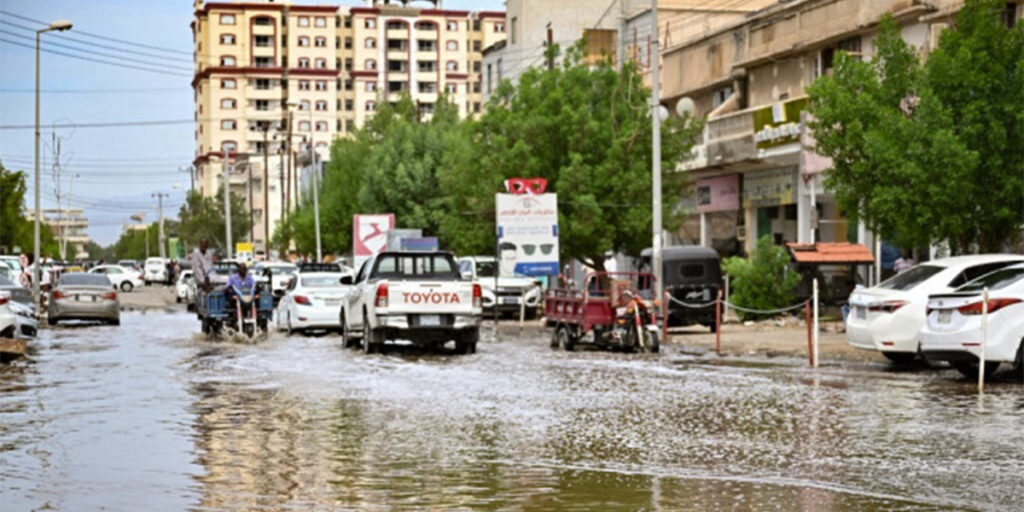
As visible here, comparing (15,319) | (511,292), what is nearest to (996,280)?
(15,319)

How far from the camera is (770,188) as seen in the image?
4731 cm

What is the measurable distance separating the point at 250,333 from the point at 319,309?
7.02 feet

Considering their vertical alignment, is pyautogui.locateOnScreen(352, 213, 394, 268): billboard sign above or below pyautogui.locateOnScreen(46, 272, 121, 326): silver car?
above

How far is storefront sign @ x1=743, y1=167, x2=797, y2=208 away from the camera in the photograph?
1793 inches

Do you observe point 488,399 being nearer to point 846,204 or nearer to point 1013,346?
point 1013,346

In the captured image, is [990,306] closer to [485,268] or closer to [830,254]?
[830,254]

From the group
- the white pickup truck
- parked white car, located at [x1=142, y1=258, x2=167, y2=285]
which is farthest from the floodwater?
parked white car, located at [x1=142, y1=258, x2=167, y2=285]

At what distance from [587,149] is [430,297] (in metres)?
20.8

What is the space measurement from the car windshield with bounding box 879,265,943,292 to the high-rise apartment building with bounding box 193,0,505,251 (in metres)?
165

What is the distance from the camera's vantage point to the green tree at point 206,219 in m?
144

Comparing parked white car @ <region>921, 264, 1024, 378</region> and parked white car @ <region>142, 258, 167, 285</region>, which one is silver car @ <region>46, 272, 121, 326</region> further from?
parked white car @ <region>142, 258, 167, 285</region>

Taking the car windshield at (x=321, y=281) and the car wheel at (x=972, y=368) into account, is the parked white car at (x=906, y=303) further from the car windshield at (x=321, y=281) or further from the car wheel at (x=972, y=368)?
the car windshield at (x=321, y=281)

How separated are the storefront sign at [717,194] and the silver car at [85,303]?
782 inches

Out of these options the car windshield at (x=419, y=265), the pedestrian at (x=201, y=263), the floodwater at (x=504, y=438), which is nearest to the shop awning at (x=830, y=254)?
the car windshield at (x=419, y=265)
